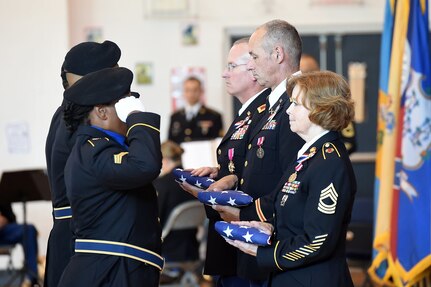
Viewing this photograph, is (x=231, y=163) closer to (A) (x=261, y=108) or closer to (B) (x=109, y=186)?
(A) (x=261, y=108)

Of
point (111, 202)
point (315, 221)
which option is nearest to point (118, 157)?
point (111, 202)

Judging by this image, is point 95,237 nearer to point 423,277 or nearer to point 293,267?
point 293,267

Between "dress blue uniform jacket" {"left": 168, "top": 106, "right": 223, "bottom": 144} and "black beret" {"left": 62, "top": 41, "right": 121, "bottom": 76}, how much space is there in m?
5.31

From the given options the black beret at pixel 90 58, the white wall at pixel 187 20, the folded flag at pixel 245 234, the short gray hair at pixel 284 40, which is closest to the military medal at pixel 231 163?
the short gray hair at pixel 284 40

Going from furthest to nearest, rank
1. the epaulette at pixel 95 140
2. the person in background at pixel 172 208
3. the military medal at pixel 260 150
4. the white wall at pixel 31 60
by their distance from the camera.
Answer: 1. the white wall at pixel 31 60
2. the person in background at pixel 172 208
3. the military medal at pixel 260 150
4. the epaulette at pixel 95 140

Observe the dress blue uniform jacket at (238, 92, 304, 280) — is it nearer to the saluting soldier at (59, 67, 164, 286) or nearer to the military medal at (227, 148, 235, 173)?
the military medal at (227, 148, 235, 173)

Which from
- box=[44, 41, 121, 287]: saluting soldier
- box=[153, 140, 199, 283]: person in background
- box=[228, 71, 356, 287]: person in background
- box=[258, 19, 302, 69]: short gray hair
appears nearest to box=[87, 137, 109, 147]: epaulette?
box=[44, 41, 121, 287]: saluting soldier

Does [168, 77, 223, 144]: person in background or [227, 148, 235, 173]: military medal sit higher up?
[227, 148, 235, 173]: military medal

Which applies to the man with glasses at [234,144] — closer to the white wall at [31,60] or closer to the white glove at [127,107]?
the white glove at [127,107]

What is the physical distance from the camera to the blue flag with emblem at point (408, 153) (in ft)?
15.8

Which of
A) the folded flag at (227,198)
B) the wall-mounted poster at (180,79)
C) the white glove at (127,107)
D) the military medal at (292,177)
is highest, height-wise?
the white glove at (127,107)

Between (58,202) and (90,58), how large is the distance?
2.05ft

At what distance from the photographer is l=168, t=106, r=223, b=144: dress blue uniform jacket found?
8688 mm

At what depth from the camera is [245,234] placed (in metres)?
2.77
